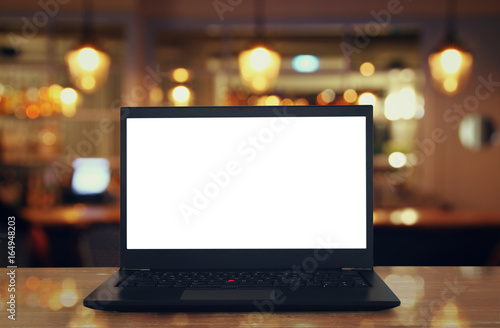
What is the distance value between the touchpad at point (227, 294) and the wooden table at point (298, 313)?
23 mm

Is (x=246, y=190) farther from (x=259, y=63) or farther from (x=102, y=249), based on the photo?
(x=259, y=63)

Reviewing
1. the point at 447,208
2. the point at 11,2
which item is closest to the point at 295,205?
the point at 447,208

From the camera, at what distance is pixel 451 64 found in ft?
8.43

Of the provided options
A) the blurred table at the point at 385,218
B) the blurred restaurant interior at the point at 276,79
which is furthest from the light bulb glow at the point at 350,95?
the blurred table at the point at 385,218

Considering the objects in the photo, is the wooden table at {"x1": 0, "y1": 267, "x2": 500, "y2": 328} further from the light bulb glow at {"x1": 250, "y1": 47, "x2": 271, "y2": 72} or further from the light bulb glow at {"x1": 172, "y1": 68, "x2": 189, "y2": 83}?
the light bulb glow at {"x1": 172, "y1": 68, "x2": 189, "y2": 83}

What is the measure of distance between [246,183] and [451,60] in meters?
2.18

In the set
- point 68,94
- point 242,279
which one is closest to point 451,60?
point 242,279

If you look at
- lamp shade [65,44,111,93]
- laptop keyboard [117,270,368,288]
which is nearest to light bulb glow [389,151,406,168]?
lamp shade [65,44,111,93]

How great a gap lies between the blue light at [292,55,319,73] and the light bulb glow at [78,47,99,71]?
285 cm

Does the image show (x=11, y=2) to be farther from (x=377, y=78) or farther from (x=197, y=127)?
(x=197, y=127)

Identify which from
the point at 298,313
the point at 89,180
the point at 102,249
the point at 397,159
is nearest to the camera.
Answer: the point at 298,313

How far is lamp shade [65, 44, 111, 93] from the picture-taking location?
2539 mm

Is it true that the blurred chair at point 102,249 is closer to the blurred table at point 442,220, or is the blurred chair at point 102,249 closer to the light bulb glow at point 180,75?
the blurred table at point 442,220

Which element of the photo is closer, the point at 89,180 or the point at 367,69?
the point at 89,180
